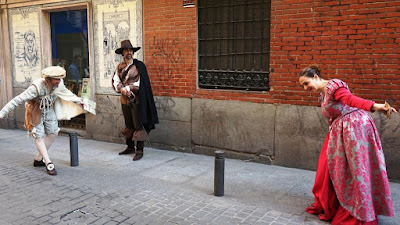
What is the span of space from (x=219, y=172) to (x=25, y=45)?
773 cm

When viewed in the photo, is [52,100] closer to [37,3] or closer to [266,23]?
[266,23]

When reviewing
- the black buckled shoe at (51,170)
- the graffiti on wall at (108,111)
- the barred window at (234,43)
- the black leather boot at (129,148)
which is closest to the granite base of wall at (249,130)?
the graffiti on wall at (108,111)

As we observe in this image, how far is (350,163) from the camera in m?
3.90

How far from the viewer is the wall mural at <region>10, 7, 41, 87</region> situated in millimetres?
9969

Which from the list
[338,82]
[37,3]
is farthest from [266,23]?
[37,3]

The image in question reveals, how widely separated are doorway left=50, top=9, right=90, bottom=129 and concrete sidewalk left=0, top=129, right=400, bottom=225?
2540 mm

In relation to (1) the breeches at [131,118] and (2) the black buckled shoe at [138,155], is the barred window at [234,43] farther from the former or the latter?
(2) the black buckled shoe at [138,155]

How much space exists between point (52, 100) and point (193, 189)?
2.78 meters

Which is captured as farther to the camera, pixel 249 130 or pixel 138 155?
pixel 138 155

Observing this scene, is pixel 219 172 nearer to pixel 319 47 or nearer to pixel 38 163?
pixel 319 47

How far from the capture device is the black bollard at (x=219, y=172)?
496 centimetres

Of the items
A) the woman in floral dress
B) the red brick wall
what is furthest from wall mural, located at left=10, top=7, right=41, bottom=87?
the woman in floral dress

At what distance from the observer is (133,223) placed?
4227 mm

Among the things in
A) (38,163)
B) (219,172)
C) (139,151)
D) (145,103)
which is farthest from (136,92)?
(219,172)
